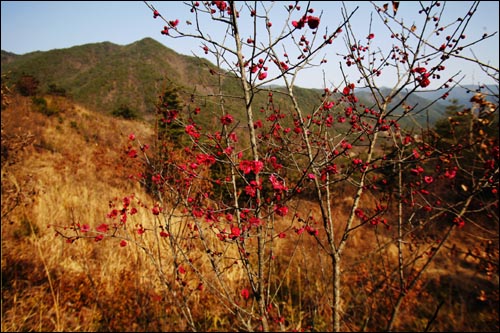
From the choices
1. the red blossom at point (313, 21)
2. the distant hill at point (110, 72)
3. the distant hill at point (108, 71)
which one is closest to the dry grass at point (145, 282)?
the red blossom at point (313, 21)

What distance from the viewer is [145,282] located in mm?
3855

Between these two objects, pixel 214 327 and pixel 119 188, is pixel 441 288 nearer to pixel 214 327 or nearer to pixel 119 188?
pixel 214 327

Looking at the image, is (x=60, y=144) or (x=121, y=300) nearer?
(x=121, y=300)

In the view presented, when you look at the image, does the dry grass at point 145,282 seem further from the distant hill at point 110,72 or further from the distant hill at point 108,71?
the distant hill at point 108,71

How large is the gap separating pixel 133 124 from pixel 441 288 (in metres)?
19.9

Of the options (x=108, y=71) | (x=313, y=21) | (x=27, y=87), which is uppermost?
(x=108, y=71)

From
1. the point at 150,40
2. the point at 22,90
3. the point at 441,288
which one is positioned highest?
the point at 150,40

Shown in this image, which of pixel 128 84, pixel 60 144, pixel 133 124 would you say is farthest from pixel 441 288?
pixel 128 84

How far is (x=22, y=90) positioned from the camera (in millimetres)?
16500

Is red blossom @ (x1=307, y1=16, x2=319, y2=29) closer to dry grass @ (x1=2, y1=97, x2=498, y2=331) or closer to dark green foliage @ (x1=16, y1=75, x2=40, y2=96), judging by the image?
dry grass @ (x1=2, y1=97, x2=498, y2=331)

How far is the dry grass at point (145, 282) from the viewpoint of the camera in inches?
125

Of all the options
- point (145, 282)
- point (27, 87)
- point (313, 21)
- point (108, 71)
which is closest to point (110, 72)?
point (108, 71)

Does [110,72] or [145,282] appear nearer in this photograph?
[145,282]

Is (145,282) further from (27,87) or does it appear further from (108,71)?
(108,71)
